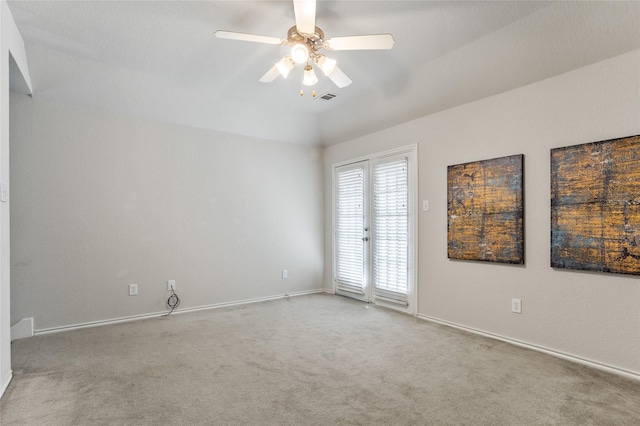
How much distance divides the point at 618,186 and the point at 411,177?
2.01m

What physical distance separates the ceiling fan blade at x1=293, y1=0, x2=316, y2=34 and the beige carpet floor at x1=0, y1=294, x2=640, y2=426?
8.16 feet

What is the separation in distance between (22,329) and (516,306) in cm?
485

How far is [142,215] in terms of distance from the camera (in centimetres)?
417

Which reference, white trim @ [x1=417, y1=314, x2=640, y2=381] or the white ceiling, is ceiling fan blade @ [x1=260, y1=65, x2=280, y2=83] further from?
white trim @ [x1=417, y1=314, x2=640, y2=381]

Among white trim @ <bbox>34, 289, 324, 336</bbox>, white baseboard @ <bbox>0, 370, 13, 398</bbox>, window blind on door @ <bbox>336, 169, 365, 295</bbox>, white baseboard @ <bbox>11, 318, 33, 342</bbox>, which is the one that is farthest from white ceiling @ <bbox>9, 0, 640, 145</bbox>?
white baseboard @ <bbox>0, 370, 13, 398</bbox>

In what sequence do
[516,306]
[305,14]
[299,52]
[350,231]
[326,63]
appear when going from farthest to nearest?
[350,231] < [516,306] < [326,63] < [299,52] < [305,14]

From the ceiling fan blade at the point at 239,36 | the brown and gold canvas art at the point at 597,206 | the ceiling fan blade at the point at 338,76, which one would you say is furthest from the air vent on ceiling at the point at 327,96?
the brown and gold canvas art at the point at 597,206

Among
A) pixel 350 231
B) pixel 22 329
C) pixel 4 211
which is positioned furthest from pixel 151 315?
pixel 350 231

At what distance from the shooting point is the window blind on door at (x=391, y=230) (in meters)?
4.31

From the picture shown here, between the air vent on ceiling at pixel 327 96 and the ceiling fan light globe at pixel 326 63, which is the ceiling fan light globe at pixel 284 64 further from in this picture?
the air vent on ceiling at pixel 327 96

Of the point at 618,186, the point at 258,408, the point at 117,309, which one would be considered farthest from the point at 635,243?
the point at 117,309

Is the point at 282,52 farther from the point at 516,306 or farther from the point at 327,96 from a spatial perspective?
the point at 516,306

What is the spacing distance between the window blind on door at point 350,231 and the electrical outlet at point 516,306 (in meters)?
2.08

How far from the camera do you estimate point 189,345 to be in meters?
3.19
